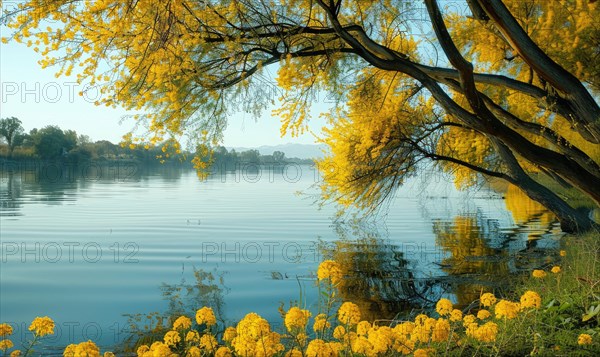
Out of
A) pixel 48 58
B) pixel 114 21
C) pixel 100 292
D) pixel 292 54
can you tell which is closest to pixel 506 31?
pixel 292 54

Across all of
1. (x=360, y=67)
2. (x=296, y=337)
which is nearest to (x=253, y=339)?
(x=296, y=337)

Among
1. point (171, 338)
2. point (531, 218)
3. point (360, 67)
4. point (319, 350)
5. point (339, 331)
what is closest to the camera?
point (319, 350)

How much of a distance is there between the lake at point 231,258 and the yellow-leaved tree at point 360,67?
84.2 inches

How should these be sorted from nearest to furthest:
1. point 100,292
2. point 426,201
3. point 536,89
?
point 536,89
point 100,292
point 426,201

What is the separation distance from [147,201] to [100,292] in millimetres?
22034

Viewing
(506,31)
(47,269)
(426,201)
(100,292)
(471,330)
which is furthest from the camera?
(426,201)

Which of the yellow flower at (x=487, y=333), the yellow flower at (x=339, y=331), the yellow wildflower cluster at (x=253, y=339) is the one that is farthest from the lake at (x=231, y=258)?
the yellow flower at (x=487, y=333)

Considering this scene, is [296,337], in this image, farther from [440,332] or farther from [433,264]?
[433,264]

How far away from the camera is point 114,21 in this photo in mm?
7188

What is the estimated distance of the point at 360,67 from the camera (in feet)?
41.4

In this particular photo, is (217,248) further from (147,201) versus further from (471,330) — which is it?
(147,201)

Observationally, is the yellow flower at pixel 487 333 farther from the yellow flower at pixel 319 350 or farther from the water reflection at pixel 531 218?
the water reflection at pixel 531 218

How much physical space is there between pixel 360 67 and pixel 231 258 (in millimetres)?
5502

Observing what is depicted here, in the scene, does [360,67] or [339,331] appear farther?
[360,67]
